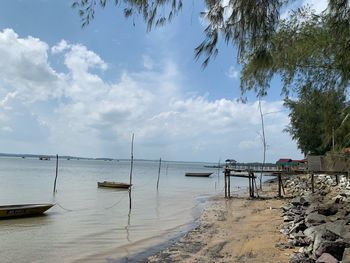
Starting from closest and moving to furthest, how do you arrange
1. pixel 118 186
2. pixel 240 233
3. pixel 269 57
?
pixel 269 57
pixel 240 233
pixel 118 186

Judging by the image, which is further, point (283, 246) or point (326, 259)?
point (283, 246)

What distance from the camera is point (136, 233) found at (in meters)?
17.0

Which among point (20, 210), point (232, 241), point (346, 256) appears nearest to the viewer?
point (346, 256)

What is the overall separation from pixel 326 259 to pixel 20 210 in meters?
16.0

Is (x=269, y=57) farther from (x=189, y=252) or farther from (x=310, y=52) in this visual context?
(x=189, y=252)

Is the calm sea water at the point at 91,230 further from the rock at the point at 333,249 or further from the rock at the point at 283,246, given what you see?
the rock at the point at 333,249

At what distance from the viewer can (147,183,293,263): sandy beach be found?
453 inches

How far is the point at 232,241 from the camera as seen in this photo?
1409 cm

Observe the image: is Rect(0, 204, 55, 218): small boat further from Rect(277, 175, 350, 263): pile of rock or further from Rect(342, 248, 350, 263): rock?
Rect(342, 248, 350, 263): rock

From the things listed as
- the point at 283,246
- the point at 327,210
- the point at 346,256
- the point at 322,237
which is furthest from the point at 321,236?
the point at 327,210

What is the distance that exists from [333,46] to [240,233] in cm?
878

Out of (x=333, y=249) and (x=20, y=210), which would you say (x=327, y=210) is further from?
(x=20, y=210)

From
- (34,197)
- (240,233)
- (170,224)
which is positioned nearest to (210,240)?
(240,233)

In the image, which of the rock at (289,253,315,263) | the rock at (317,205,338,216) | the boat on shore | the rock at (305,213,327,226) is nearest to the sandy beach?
the rock at (289,253,315,263)
